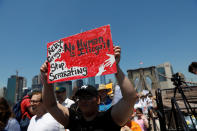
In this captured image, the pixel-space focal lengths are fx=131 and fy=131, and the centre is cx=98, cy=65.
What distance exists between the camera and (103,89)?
4270 mm

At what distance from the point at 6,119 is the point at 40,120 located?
0.55 metres

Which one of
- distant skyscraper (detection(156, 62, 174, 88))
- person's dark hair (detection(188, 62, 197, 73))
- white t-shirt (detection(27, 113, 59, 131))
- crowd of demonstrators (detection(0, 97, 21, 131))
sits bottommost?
white t-shirt (detection(27, 113, 59, 131))

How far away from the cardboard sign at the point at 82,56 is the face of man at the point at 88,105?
0.35m

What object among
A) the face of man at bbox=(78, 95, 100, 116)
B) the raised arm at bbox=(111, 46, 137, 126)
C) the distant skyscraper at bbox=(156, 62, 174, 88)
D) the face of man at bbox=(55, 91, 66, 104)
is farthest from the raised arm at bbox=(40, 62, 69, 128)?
the distant skyscraper at bbox=(156, 62, 174, 88)

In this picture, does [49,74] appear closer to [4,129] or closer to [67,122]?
[67,122]

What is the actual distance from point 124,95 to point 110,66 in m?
0.45

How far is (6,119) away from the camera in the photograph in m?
2.15

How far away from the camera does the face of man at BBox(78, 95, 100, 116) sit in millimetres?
1681

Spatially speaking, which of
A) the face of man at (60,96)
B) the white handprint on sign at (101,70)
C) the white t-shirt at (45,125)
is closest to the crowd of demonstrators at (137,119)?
the white handprint on sign at (101,70)

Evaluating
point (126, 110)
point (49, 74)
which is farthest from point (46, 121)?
point (126, 110)

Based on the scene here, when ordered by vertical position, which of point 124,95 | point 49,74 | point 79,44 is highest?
point 79,44

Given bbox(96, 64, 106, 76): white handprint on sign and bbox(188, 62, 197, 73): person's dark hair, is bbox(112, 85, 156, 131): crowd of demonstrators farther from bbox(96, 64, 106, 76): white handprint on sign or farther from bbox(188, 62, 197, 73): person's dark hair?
bbox(188, 62, 197, 73): person's dark hair

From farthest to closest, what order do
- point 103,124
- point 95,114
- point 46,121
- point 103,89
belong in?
point 103,89, point 46,121, point 95,114, point 103,124

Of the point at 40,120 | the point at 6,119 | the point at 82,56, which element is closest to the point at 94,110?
the point at 82,56
